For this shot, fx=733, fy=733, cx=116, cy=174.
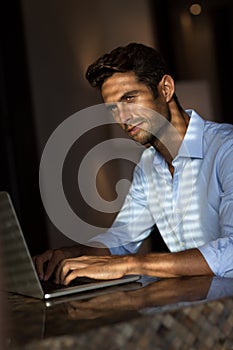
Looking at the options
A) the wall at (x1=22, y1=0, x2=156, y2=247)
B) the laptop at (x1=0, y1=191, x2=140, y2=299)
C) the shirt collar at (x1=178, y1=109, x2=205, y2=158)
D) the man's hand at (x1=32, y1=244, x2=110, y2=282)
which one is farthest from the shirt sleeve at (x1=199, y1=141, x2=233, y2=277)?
the wall at (x1=22, y1=0, x2=156, y2=247)

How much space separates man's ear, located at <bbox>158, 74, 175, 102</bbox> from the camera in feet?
8.47

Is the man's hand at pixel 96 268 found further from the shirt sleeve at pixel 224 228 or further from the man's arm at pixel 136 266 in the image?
the shirt sleeve at pixel 224 228

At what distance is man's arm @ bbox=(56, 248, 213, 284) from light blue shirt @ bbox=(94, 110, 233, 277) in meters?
0.20

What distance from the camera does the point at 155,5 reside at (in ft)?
18.9

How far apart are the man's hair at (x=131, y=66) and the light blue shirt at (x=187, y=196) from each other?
0.62 ft

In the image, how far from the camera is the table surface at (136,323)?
1.13m

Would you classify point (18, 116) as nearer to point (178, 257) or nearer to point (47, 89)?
point (47, 89)

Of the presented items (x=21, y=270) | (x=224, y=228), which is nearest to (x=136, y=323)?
(x=21, y=270)

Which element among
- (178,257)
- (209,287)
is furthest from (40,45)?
(209,287)

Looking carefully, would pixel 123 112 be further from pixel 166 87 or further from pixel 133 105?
pixel 166 87

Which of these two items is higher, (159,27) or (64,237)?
(159,27)

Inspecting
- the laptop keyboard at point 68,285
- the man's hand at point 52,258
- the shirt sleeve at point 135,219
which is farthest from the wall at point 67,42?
the laptop keyboard at point 68,285

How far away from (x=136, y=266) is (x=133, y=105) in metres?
0.75

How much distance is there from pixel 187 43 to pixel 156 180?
133 inches
